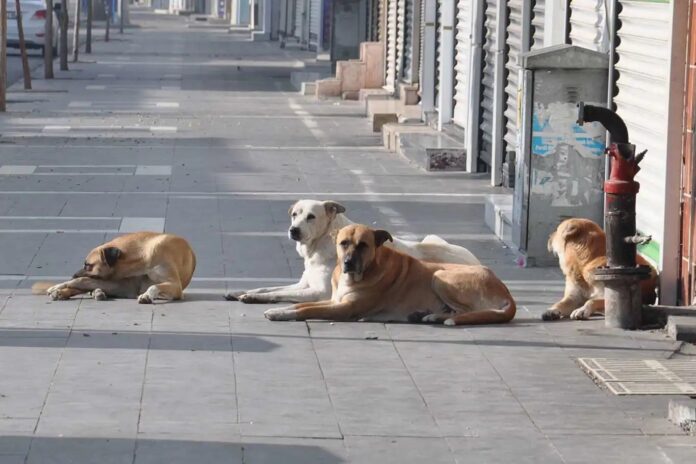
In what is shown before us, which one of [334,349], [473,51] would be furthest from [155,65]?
[334,349]

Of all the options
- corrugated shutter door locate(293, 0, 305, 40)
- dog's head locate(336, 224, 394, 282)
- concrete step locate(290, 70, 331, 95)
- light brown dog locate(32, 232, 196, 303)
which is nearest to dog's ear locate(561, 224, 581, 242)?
dog's head locate(336, 224, 394, 282)

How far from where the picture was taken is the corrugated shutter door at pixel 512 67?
1652 cm

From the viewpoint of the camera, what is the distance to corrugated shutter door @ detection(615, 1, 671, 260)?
10328 millimetres

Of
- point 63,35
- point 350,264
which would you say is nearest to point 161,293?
point 350,264

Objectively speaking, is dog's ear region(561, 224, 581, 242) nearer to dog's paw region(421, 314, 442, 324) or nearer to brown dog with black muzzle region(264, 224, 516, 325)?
brown dog with black muzzle region(264, 224, 516, 325)

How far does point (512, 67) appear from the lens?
1688cm

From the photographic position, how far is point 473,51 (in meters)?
18.4

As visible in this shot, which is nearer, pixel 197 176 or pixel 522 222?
pixel 522 222

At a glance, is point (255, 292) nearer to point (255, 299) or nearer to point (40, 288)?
point (255, 299)

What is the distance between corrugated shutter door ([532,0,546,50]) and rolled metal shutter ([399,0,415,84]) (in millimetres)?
10362

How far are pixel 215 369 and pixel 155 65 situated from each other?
110 ft

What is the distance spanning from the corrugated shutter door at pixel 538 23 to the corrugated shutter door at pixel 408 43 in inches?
410

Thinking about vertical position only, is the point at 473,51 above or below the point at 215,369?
above

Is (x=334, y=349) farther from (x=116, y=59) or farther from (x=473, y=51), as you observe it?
(x=116, y=59)
